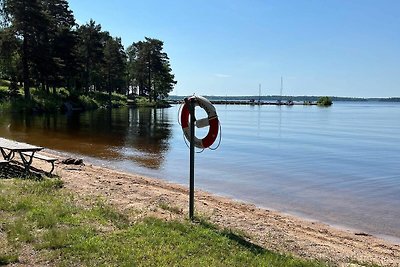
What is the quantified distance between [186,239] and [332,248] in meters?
2.67

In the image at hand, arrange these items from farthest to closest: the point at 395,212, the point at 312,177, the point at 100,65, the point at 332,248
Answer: the point at 100,65, the point at 312,177, the point at 395,212, the point at 332,248

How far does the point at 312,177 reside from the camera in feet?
48.2

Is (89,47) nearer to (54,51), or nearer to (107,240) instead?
(54,51)

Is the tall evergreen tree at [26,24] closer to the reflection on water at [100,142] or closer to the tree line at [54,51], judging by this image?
the tree line at [54,51]

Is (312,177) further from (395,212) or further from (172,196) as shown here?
(172,196)

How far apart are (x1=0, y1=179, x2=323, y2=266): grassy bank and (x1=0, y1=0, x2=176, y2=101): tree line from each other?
40.1m

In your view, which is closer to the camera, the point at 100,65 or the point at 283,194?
the point at 283,194

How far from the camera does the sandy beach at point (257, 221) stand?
6441mm

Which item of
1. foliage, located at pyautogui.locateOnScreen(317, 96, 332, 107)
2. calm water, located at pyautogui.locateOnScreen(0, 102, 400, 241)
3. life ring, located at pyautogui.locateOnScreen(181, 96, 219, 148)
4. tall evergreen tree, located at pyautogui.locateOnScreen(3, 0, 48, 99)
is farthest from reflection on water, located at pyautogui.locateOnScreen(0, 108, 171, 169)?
foliage, located at pyautogui.locateOnScreen(317, 96, 332, 107)

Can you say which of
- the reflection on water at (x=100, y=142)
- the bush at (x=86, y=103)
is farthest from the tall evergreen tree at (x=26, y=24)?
the reflection on water at (x=100, y=142)

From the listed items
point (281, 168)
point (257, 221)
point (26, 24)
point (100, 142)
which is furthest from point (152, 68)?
point (257, 221)

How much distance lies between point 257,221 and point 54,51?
4881 cm

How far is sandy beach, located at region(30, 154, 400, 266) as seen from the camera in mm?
6441

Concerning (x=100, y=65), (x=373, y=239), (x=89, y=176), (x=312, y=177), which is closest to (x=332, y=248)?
(x=373, y=239)
